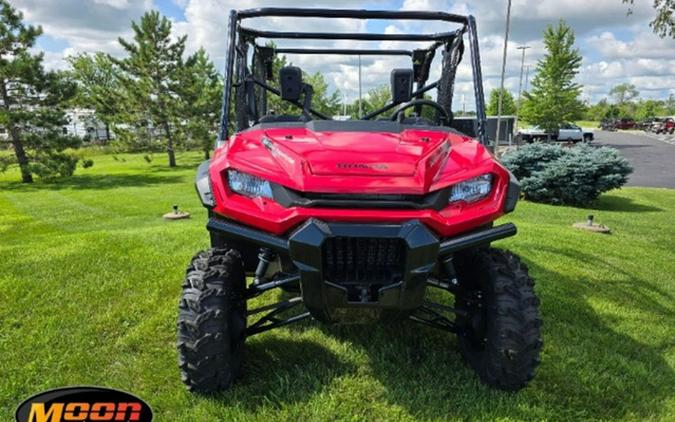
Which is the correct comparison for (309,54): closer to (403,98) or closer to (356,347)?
(403,98)

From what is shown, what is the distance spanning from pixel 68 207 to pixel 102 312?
427 inches

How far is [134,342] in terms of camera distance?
123 inches

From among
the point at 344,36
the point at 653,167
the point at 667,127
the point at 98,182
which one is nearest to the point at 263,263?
the point at 344,36

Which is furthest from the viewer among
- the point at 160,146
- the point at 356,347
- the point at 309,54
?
the point at 160,146

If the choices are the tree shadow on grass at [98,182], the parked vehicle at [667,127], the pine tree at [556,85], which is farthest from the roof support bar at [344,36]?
the parked vehicle at [667,127]

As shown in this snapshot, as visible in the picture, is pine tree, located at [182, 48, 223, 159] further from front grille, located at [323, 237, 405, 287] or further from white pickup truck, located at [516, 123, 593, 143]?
front grille, located at [323, 237, 405, 287]

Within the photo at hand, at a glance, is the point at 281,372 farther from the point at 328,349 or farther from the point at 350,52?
the point at 350,52

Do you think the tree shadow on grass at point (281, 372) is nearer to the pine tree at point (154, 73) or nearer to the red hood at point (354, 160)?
the red hood at point (354, 160)

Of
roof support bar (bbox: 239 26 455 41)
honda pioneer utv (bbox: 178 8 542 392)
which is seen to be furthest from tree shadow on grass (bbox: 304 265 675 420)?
roof support bar (bbox: 239 26 455 41)

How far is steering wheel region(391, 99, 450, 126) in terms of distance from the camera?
3111 mm

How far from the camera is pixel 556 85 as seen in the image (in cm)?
3484

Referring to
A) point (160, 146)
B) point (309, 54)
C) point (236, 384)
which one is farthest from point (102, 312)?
point (160, 146)

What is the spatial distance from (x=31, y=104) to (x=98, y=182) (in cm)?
376

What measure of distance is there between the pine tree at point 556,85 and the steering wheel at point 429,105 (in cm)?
3484
